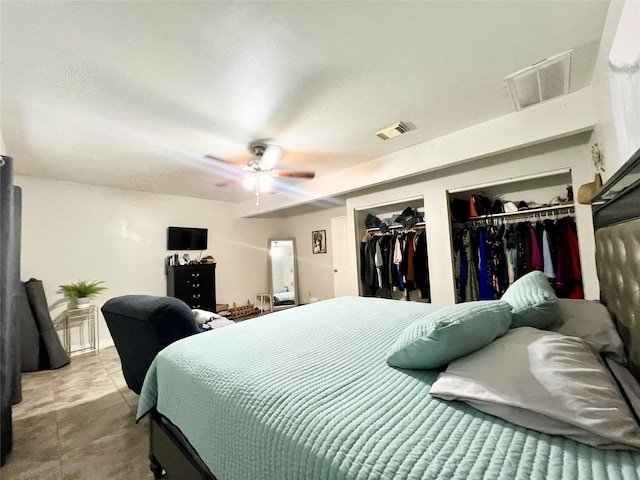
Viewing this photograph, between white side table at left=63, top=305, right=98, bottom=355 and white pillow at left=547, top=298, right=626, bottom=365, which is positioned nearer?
white pillow at left=547, top=298, right=626, bottom=365

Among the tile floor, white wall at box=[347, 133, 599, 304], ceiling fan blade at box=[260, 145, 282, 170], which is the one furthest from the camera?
ceiling fan blade at box=[260, 145, 282, 170]

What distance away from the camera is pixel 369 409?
748 millimetres

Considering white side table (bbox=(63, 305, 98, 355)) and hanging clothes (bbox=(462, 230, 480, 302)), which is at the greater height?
hanging clothes (bbox=(462, 230, 480, 302))

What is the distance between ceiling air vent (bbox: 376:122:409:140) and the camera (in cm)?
233

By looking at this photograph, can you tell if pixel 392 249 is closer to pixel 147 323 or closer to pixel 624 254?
pixel 624 254

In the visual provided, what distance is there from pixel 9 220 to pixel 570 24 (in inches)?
129

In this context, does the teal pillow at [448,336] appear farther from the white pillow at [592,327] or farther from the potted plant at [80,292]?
the potted plant at [80,292]

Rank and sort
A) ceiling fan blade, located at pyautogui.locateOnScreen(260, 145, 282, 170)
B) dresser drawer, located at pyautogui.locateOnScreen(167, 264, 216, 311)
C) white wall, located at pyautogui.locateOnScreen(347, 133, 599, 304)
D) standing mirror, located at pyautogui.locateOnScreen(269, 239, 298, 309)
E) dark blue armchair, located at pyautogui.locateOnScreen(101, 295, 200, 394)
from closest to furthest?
1. dark blue armchair, located at pyautogui.locateOnScreen(101, 295, 200, 394)
2. white wall, located at pyautogui.locateOnScreen(347, 133, 599, 304)
3. ceiling fan blade, located at pyautogui.locateOnScreen(260, 145, 282, 170)
4. dresser drawer, located at pyautogui.locateOnScreen(167, 264, 216, 311)
5. standing mirror, located at pyautogui.locateOnScreen(269, 239, 298, 309)

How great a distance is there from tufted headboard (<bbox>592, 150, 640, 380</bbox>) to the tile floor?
2283 mm

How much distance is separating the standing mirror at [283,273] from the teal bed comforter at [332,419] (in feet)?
14.0

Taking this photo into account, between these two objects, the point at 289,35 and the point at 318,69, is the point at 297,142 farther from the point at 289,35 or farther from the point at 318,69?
the point at 289,35

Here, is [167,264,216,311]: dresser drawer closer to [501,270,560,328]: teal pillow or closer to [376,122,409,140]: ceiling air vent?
[376,122,409,140]: ceiling air vent

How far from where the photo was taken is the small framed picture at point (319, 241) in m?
5.30

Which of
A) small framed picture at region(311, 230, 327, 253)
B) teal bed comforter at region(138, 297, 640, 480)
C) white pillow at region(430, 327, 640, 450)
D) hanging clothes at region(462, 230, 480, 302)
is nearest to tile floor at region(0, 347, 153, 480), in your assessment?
teal bed comforter at region(138, 297, 640, 480)
